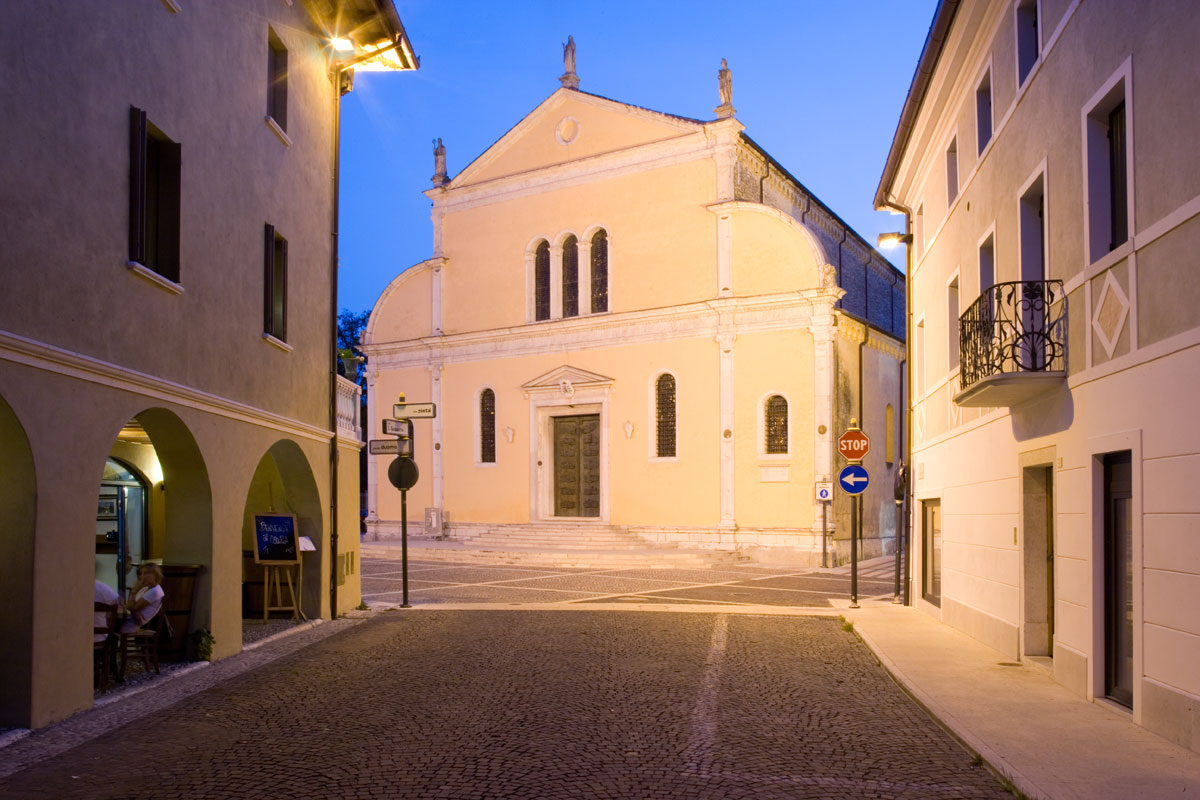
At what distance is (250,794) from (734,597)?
564 inches

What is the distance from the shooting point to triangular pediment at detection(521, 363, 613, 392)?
32438 mm

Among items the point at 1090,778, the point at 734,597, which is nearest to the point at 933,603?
the point at 734,597

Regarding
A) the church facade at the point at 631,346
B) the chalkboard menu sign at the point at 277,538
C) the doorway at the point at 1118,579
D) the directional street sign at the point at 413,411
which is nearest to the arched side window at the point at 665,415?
the church facade at the point at 631,346

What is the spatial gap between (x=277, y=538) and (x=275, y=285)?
3388 millimetres

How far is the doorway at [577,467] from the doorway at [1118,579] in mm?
24171

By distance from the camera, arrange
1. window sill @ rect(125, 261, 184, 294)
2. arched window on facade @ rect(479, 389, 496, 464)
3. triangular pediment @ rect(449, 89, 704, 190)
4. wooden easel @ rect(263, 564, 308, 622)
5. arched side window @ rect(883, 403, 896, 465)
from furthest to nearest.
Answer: arched window on facade @ rect(479, 389, 496, 464), arched side window @ rect(883, 403, 896, 465), triangular pediment @ rect(449, 89, 704, 190), wooden easel @ rect(263, 564, 308, 622), window sill @ rect(125, 261, 184, 294)

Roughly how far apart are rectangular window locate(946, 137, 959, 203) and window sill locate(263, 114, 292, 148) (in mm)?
9272

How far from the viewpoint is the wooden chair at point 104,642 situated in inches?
367

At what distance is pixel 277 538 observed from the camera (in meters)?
14.2

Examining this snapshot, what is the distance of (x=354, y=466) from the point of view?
1669cm

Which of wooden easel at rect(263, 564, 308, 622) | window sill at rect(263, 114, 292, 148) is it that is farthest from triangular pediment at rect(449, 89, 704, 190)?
wooden easel at rect(263, 564, 308, 622)

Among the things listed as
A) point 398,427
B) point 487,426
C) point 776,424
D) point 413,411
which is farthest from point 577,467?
point 398,427

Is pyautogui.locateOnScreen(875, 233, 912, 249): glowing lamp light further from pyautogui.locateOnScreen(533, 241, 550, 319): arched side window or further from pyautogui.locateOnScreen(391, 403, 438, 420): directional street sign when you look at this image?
pyautogui.locateOnScreen(533, 241, 550, 319): arched side window

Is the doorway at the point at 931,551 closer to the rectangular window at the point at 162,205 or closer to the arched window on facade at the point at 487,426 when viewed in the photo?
the rectangular window at the point at 162,205
